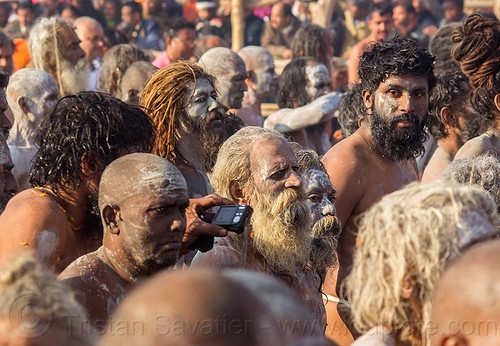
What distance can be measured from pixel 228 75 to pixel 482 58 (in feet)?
7.17

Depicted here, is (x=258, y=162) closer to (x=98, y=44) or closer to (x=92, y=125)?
(x=92, y=125)

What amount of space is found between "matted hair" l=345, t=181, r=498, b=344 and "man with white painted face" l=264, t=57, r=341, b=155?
4208 mm

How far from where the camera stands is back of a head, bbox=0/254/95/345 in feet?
5.95

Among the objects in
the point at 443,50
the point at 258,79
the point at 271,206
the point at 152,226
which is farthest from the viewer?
the point at 258,79

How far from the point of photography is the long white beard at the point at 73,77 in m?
6.96

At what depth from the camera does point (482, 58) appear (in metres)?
4.88

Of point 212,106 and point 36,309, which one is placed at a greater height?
point 36,309

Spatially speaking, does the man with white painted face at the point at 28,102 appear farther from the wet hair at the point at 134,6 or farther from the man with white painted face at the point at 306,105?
the wet hair at the point at 134,6

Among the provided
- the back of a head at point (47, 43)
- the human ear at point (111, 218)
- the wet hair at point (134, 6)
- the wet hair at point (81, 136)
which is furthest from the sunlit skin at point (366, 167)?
the wet hair at point (134, 6)

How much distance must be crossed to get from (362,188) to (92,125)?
1.75 metres

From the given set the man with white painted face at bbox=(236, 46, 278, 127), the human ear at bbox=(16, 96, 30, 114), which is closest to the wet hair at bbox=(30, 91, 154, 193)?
the human ear at bbox=(16, 96, 30, 114)

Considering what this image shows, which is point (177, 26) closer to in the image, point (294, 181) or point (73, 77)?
point (73, 77)

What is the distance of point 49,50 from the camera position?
278 inches

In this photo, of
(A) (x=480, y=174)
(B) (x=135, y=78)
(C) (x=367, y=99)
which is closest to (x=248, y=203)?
(A) (x=480, y=174)
